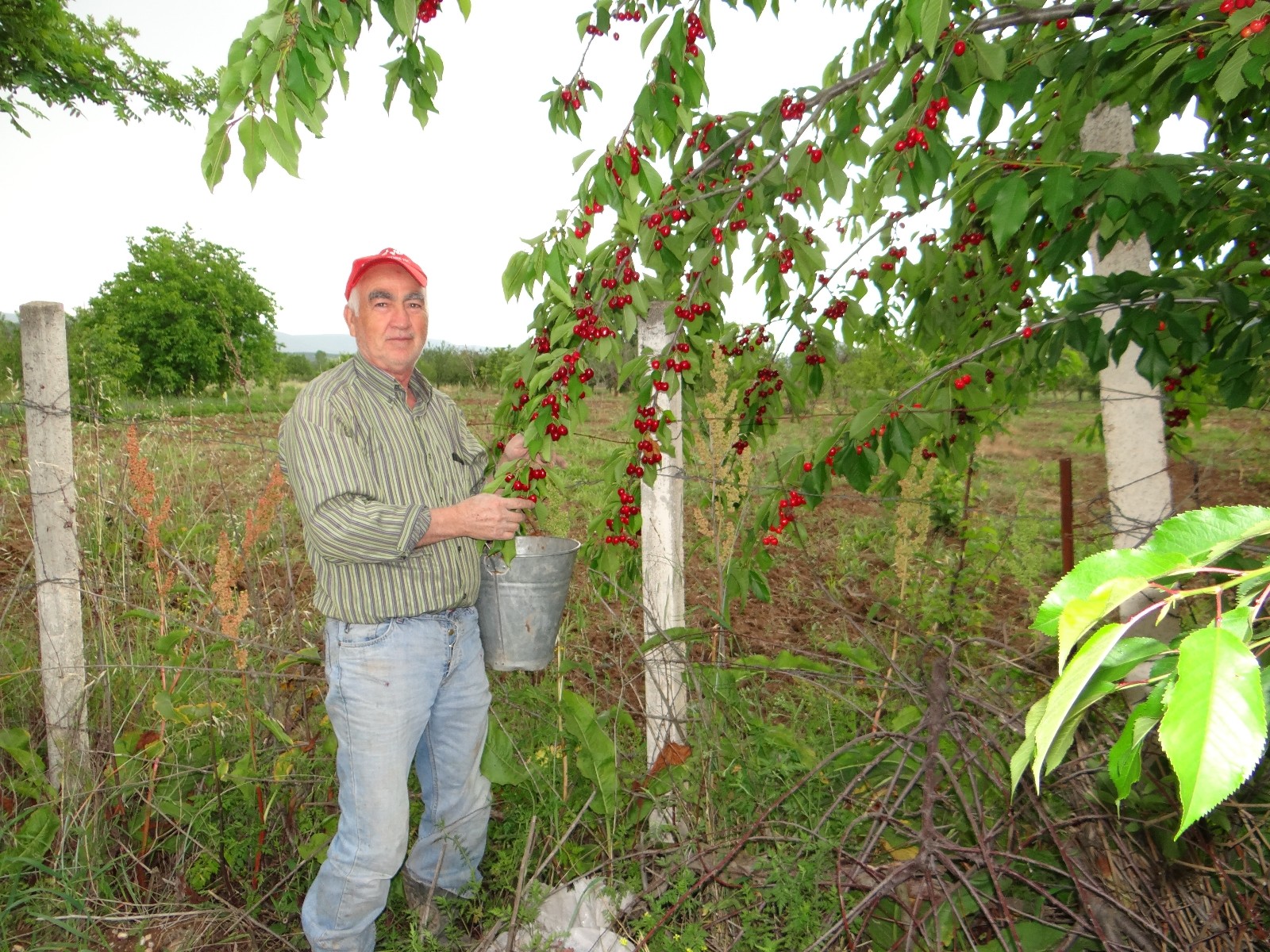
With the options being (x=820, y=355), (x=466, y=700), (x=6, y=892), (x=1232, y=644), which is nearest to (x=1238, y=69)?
(x=820, y=355)

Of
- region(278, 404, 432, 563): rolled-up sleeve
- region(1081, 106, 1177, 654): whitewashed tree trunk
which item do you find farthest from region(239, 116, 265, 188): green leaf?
region(1081, 106, 1177, 654): whitewashed tree trunk

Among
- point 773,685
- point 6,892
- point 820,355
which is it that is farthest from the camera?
point 773,685

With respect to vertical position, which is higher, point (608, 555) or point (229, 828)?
point (608, 555)

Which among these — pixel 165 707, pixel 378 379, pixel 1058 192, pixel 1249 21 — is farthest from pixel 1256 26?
pixel 165 707

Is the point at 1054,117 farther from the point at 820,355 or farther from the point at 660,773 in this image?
the point at 660,773

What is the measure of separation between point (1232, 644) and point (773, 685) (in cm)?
388

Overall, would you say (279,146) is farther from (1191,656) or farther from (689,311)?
(1191,656)

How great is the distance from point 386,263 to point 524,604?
1115mm

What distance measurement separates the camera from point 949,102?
213 centimetres

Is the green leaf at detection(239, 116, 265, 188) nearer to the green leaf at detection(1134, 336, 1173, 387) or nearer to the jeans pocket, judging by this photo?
the jeans pocket

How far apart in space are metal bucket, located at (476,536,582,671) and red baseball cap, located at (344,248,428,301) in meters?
0.90

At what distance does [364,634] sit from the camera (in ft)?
7.82

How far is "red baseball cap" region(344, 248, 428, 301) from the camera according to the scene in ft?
8.19

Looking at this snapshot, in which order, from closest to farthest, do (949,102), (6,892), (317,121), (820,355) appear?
1. (317,121)
2. (949,102)
3. (6,892)
4. (820,355)
